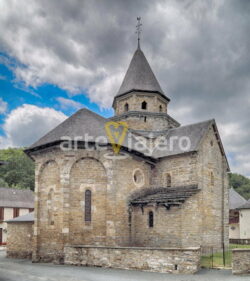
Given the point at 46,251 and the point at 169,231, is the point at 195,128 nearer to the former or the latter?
the point at 169,231

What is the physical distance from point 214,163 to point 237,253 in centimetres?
968

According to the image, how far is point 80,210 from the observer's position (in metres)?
19.3

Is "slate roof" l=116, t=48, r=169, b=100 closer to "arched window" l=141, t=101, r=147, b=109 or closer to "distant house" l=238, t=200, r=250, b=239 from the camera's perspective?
"arched window" l=141, t=101, r=147, b=109

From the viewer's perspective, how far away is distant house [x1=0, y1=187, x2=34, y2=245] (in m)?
39.7

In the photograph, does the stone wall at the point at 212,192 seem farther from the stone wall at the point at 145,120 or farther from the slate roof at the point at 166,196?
the stone wall at the point at 145,120

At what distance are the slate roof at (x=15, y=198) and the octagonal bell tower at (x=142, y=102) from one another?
2069 cm

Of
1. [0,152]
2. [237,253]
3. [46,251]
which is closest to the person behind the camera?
[237,253]

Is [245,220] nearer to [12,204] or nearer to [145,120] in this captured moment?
[145,120]

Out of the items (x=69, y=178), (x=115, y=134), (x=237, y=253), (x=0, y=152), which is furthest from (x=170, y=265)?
(x=0, y=152)

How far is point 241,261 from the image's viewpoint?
14461 mm

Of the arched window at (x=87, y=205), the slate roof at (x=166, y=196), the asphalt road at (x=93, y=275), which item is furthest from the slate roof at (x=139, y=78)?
the asphalt road at (x=93, y=275)

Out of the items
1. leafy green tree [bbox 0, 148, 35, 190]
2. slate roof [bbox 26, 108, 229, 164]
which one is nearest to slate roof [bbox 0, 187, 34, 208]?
leafy green tree [bbox 0, 148, 35, 190]

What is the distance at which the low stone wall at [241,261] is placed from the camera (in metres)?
14.4

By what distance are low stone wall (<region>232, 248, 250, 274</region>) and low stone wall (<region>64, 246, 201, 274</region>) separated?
5.57ft
